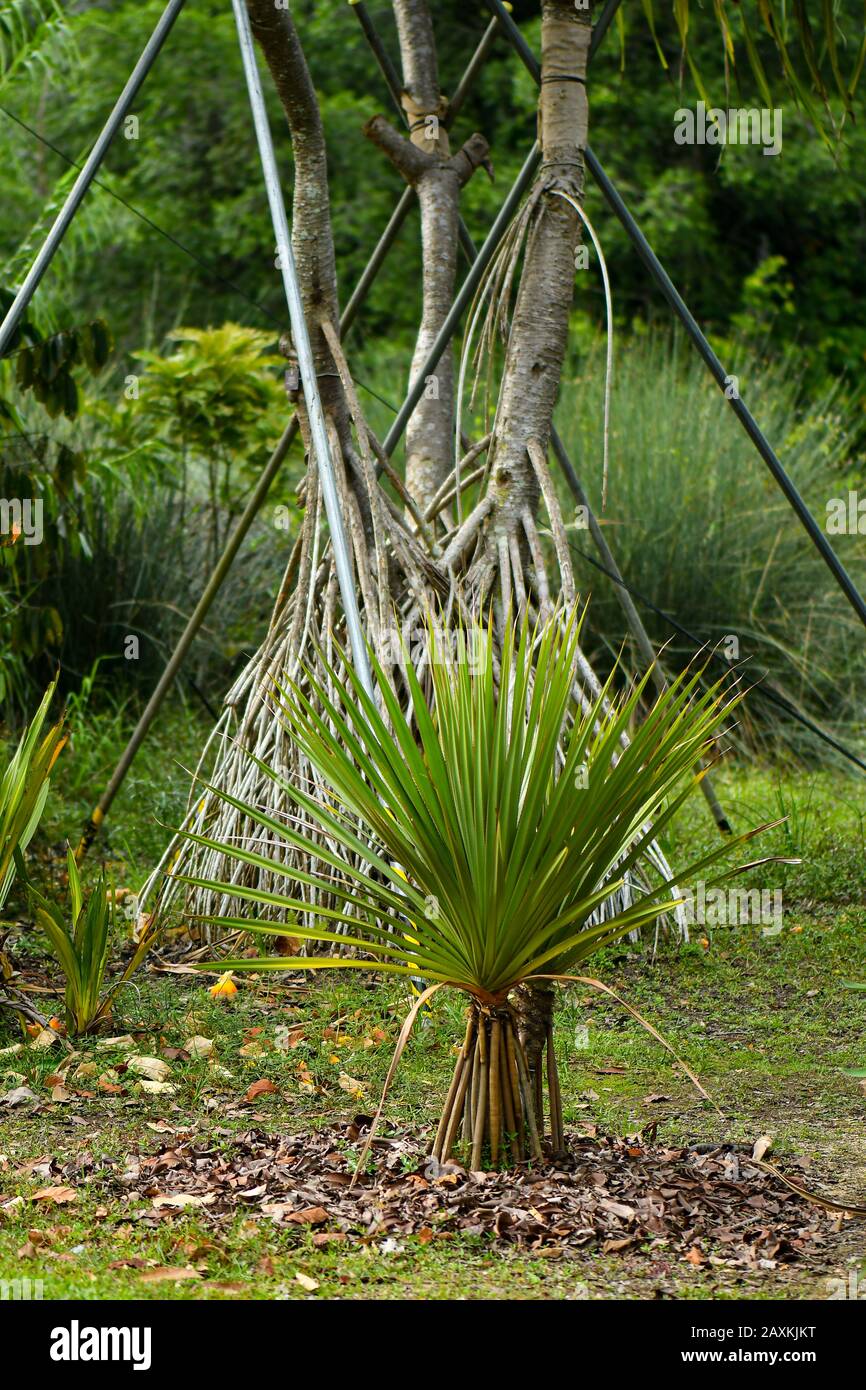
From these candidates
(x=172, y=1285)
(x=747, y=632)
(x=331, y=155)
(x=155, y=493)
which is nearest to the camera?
(x=172, y=1285)

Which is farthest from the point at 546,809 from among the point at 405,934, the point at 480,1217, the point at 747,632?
the point at 747,632

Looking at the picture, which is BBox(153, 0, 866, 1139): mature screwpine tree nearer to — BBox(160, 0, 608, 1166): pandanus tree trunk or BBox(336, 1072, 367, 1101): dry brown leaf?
BBox(160, 0, 608, 1166): pandanus tree trunk

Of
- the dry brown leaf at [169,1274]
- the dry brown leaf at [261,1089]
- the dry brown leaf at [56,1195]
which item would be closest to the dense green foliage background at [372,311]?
the dry brown leaf at [261,1089]

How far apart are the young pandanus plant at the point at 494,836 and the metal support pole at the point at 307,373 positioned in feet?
Answer: 4.06

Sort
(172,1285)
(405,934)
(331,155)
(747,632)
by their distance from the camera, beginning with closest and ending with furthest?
(172,1285)
(405,934)
(747,632)
(331,155)

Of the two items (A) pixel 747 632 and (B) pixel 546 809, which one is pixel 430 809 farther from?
(A) pixel 747 632

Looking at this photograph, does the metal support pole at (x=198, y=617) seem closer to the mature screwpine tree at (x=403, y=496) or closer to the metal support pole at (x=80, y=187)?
the mature screwpine tree at (x=403, y=496)

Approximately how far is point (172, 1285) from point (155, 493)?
650 centimetres

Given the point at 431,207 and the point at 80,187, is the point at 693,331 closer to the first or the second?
the point at 431,207

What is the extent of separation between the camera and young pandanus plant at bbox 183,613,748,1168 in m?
2.60

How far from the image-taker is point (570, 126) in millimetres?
4848

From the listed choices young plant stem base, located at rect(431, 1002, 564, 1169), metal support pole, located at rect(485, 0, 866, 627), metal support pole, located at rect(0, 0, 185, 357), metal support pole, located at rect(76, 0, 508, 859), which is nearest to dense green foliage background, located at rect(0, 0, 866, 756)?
metal support pole, located at rect(76, 0, 508, 859)

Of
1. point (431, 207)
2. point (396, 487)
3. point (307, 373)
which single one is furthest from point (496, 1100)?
point (431, 207)

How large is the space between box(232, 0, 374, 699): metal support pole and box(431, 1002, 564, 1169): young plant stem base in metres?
1.40
